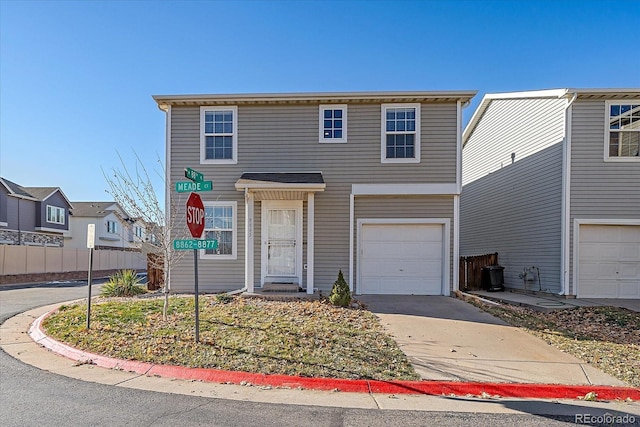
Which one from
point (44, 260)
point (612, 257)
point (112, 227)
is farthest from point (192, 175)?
point (112, 227)

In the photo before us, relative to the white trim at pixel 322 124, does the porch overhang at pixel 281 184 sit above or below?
below

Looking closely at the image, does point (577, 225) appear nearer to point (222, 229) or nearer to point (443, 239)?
point (443, 239)

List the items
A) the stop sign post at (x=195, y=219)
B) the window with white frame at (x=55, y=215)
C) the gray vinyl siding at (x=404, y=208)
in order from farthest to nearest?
the window with white frame at (x=55, y=215)
the gray vinyl siding at (x=404, y=208)
the stop sign post at (x=195, y=219)

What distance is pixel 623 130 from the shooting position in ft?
38.2

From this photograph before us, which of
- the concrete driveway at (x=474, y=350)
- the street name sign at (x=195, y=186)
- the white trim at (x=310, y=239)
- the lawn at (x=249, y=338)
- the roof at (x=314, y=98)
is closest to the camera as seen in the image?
the concrete driveway at (x=474, y=350)

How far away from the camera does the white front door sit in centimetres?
1152

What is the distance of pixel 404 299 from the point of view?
10742mm

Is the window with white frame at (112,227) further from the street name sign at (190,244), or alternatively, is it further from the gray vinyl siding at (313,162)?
the street name sign at (190,244)

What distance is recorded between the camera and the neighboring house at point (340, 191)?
11.5 metres

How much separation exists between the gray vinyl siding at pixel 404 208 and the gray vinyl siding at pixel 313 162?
8.7 inches

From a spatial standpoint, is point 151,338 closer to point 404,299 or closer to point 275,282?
point 275,282

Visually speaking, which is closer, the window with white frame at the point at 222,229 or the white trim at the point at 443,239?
the white trim at the point at 443,239

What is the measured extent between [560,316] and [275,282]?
7.76 metres

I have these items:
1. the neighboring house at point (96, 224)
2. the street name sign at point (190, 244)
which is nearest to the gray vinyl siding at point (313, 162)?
the street name sign at point (190, 244)
